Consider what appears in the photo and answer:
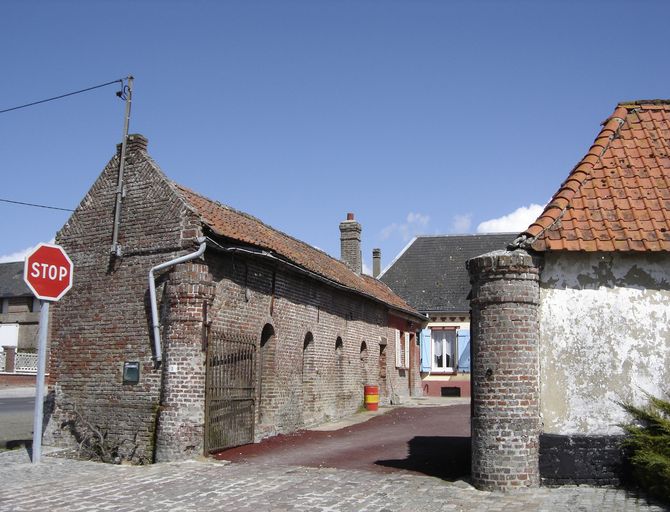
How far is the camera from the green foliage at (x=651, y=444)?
25.9 feet

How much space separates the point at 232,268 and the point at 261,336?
212cm

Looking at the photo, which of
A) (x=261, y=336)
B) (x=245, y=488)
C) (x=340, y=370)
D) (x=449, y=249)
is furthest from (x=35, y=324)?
(x=245, y=488)

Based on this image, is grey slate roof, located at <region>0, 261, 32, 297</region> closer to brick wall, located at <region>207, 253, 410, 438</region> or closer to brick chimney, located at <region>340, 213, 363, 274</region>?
brick chimney, located at <region>340, 213, 363, 274</region>

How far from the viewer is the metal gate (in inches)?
464

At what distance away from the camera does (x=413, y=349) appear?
96.9 ft

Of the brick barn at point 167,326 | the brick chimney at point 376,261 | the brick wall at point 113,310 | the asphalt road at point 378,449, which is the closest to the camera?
the asphalt road at point 378,449

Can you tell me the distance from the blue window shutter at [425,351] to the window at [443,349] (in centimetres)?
27

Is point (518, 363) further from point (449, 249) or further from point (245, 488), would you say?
point (449, 249)

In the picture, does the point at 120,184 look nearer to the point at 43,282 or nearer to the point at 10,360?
the point at 43,282

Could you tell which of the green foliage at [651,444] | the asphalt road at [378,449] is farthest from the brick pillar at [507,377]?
the green foliage at [651,444]

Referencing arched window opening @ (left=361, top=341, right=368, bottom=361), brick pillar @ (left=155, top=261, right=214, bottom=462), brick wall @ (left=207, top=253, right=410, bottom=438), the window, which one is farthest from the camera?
the window

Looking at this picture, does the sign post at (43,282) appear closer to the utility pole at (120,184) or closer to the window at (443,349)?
the utility pole at (120,184)

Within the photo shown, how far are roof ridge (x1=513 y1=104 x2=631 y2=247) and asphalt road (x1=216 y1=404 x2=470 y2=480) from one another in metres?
3.75

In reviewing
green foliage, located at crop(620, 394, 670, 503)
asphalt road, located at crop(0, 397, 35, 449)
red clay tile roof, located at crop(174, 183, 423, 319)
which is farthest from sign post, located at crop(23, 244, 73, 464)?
green foliage, located at crop(620, 394, 670, 503)
